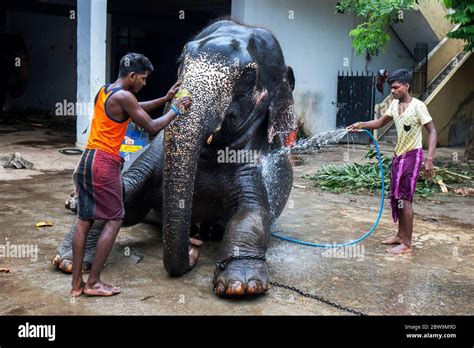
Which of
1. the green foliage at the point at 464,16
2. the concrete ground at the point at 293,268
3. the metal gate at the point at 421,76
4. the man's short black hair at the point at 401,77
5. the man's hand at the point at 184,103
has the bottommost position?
the concrete ground at the point at 293,268

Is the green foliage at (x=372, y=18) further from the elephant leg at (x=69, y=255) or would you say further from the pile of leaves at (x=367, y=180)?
the elephant leg at (x=69, y=255)

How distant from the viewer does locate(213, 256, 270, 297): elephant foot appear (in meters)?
3.98

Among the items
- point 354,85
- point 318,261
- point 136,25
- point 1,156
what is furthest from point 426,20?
point 318,261

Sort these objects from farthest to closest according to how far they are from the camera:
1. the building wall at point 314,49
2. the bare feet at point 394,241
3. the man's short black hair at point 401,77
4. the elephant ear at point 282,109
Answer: the building wall at point 314,49, the bare feet at point 394,241, the man's short black hair at point 401,77, the elephant ear at point 282,109

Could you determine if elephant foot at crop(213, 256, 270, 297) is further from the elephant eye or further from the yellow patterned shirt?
the yellow patterned shirt

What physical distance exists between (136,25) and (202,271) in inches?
643

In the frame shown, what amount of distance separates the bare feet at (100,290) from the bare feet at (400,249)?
2.61 meters

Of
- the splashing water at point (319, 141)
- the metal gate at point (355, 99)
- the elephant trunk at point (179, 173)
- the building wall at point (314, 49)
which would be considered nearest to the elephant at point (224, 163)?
the elephant trunk at point (179, 173)

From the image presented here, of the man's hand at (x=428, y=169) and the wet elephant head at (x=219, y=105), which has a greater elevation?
the wet elephant head at (x=219, y=105)

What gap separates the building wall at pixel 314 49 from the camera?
14781 millimetres

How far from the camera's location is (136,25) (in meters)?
19.7

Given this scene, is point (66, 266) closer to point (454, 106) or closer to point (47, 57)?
point (454, 106)

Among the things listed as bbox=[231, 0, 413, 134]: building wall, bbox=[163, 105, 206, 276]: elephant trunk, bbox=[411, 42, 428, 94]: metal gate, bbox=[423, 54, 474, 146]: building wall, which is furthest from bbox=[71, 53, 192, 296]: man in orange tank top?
bbox=[411, 42, 428, 94]: metal gate

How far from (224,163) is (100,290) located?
1.53 meters
